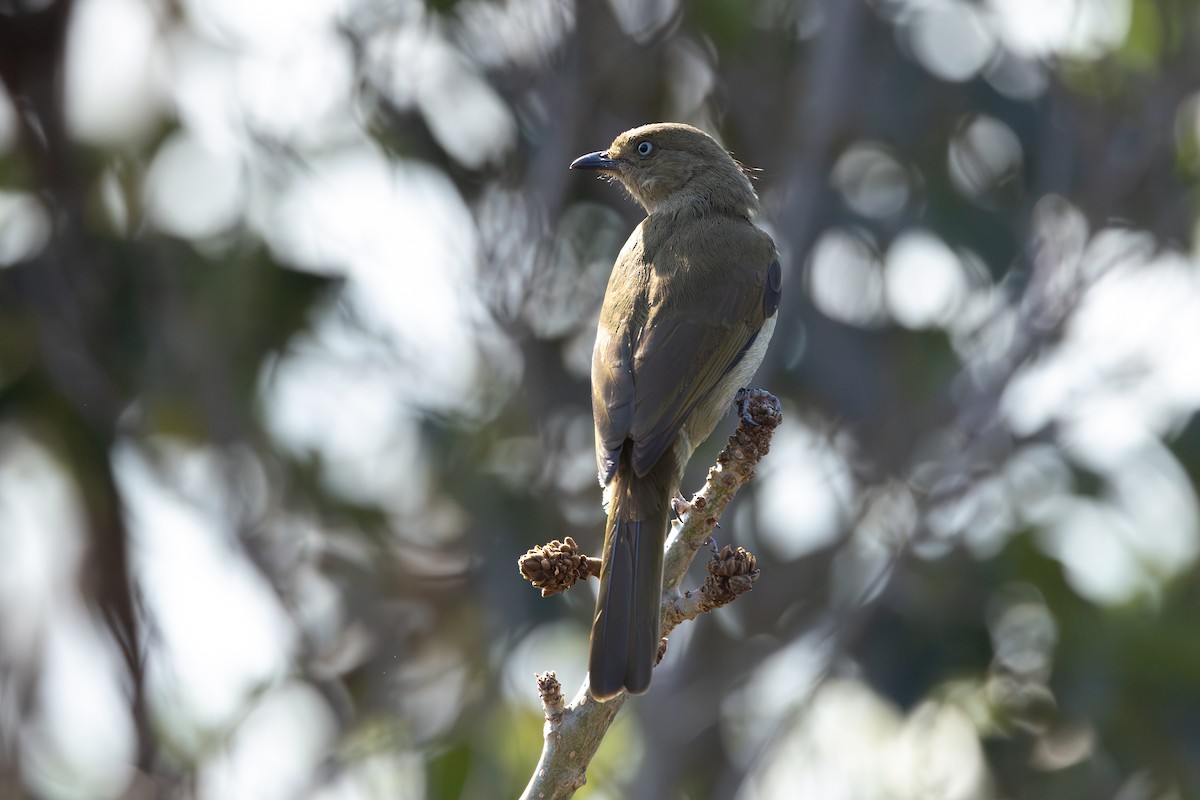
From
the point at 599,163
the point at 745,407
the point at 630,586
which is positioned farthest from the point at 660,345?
the point at 599,163

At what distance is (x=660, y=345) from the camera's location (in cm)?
511

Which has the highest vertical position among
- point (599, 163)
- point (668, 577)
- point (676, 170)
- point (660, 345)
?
point (668, 577)

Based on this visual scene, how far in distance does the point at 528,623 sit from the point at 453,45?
442 cm

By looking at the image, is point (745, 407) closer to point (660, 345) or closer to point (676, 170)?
point (660, 345)

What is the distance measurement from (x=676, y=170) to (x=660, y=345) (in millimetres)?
1592

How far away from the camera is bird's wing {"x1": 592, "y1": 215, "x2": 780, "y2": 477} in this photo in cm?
474

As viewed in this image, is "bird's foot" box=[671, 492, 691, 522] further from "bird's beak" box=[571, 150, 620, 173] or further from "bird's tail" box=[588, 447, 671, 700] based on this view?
"bird's beak" box=[571, 150, 620, 173]

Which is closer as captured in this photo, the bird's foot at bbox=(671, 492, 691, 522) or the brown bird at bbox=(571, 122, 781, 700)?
the brown bird at bbox=(571, 122, 781, 700)

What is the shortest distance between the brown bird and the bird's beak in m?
0.01

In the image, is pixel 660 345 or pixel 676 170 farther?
pixel 676 170

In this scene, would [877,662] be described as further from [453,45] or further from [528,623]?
[453,45]

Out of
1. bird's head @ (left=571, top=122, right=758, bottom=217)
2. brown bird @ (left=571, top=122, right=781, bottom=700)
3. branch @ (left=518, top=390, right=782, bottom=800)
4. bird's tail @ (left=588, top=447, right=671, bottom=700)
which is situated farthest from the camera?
bird's head @ (left=571, top=122, right=758, bottom=217)

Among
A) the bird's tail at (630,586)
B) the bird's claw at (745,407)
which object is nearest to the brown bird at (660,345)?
the bird's tail at (630,586)

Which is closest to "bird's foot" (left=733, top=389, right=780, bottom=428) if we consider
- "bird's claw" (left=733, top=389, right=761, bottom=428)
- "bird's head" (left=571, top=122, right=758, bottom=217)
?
"bird's claw" (left=733, top=389, right=761, bottom=428)
